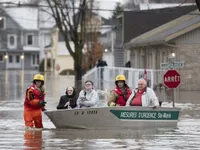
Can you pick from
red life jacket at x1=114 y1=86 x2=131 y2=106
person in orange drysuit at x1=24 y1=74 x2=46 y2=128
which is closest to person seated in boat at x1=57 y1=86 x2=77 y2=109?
person in orange drysuit at x1=24 y1=74 x2=46 y2=128

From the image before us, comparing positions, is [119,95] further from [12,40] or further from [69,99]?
[12,40]

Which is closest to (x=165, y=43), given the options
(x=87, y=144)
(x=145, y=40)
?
(x=145, y=40)

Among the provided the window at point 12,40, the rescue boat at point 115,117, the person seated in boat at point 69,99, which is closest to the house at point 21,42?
the window at point 12,40

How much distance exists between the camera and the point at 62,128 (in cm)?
1936

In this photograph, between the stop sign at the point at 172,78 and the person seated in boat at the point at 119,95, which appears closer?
the person seated in boat at the point at 119,95

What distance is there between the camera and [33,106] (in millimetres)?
19109

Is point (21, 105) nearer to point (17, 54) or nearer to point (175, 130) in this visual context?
point (175, 130)

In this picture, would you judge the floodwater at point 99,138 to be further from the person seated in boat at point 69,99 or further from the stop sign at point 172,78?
the stop sign at point 172,78

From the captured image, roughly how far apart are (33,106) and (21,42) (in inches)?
4529

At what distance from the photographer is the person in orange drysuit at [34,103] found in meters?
18.9

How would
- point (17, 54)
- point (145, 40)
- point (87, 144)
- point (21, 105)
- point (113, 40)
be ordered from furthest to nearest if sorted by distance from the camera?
point (17, 54) → point (113, 40) → point (145, 40) → point (21, 105) → point (87, 144)

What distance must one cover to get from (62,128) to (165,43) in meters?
24.8

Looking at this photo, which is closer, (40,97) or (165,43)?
(40,97)

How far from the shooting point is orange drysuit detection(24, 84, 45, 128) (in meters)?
18.9
